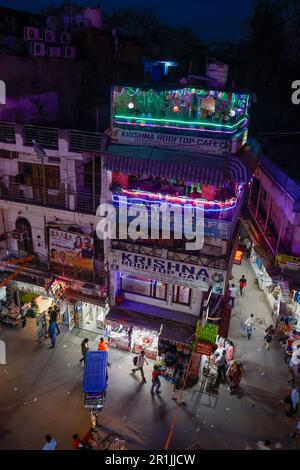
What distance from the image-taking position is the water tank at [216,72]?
54.9 ft

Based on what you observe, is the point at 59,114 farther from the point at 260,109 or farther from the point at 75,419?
the point at 260,109

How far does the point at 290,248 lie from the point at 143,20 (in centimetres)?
4137

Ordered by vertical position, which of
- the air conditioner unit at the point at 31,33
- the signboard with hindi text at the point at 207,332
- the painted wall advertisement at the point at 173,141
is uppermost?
the air conditioner unit at the point at 31,33

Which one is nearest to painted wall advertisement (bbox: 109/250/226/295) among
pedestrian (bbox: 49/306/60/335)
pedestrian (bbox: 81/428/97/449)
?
pedestrian (bbox: 49/306/60/335)

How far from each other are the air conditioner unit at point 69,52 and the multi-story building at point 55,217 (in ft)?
24.8

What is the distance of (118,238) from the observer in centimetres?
1839

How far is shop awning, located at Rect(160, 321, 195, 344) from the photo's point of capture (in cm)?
1791

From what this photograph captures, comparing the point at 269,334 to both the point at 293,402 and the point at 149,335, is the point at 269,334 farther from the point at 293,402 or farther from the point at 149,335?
the point at 149,335

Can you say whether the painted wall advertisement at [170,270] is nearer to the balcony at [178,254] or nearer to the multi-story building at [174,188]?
the multi-story building at [174,188]

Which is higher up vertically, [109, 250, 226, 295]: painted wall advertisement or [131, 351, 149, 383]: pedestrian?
[109, 250, 226, 295]: painted wall advertisement

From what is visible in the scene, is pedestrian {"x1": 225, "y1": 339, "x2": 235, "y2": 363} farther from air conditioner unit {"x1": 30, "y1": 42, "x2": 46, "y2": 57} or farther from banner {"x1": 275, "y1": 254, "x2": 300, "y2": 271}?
air conditioner unit {"x1": 30, "y1": 42, "x2": 46, "y2": 57}

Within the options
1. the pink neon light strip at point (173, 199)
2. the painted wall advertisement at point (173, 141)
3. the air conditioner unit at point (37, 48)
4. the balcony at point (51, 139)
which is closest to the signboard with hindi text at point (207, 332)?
the pink neon light strip at point (173, 199)

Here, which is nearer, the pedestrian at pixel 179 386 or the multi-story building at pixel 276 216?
the pedestrian at pixel 179 386
